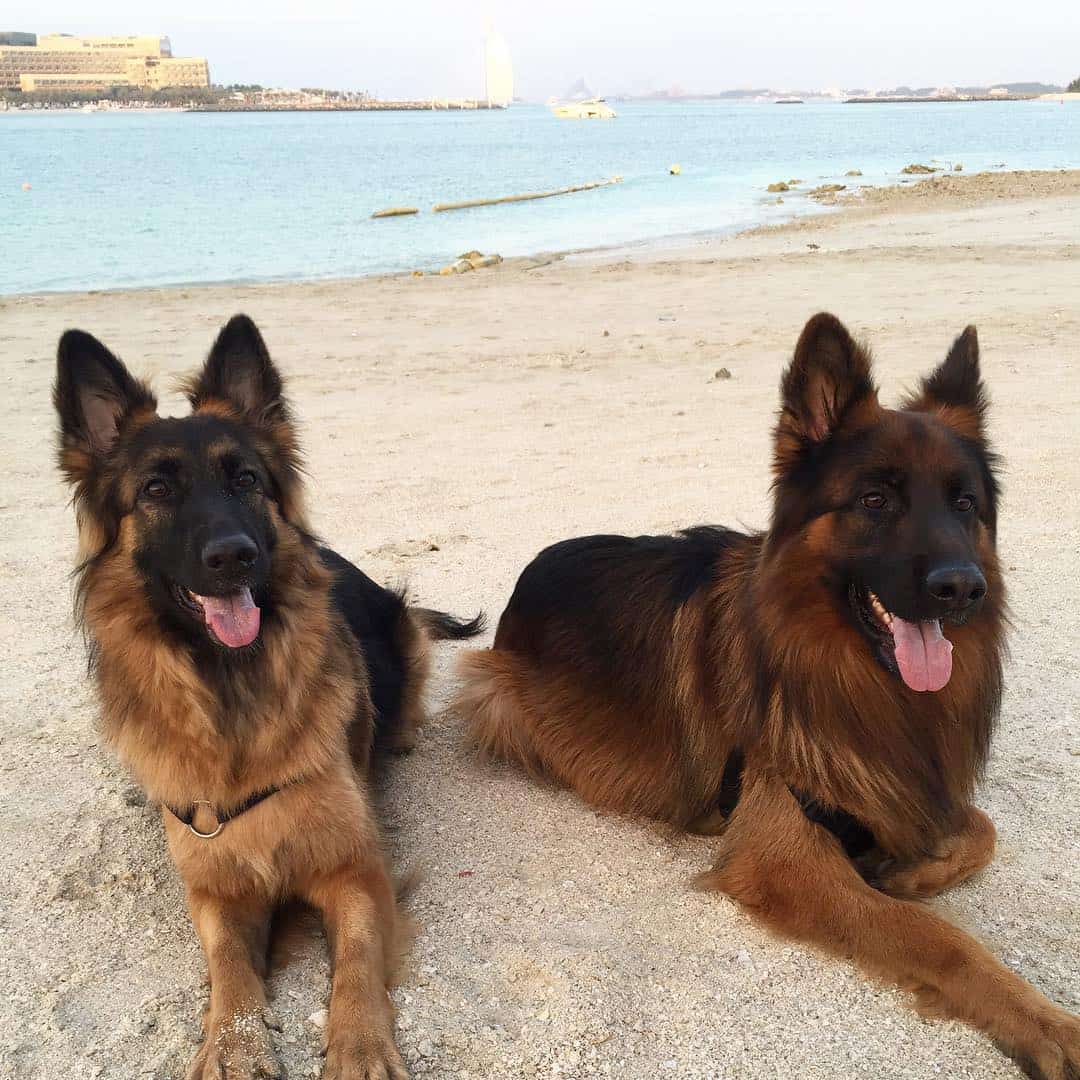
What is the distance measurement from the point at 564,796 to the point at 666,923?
1011 millimetres

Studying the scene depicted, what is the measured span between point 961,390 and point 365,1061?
2.86 meters

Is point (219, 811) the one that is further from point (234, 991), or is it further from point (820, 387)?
point (820, 387)

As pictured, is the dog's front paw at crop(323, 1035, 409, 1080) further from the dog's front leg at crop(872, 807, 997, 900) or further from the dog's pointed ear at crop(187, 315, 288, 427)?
the dog's pointed ear at crop(187, 315, 288, 427)

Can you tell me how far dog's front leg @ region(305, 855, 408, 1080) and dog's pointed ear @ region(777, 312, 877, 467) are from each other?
200 centimetres

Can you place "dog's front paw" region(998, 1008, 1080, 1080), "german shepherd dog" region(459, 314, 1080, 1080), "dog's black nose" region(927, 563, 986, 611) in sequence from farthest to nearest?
"german shepherd dog" region(459, 314, 1080, 1080) < "dog's black nose" region(927, 563, 986, 611) < "dog's front paw" region(998, 1008, 1080, 1080)

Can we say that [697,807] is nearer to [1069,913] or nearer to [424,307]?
[1069,913]

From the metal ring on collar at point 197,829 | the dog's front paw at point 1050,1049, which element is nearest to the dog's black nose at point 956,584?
the dog's front paw at point 1050,1049

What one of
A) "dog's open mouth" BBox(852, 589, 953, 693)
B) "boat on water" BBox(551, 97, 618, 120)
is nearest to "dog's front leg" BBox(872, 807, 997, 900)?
"dog's open mouth" BBox(852, 589, 953, 693)

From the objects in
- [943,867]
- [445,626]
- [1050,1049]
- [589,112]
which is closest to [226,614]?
[445,626]

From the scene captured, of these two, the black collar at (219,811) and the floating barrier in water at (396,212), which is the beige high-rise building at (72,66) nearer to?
the floating barrier in water at (396,212)

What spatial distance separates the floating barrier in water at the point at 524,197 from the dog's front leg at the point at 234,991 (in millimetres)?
34536

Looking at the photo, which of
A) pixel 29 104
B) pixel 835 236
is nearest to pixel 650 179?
pixel 835 236

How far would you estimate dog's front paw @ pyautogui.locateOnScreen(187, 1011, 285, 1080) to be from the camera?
290 cm

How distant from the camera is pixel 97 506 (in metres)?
3.72
